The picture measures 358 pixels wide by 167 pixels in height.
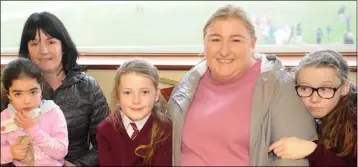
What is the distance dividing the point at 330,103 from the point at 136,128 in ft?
2.64

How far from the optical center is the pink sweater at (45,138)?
1788 millimetres

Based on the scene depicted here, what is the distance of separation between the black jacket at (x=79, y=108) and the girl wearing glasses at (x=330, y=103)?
924 millimetres

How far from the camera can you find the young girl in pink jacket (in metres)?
1.79

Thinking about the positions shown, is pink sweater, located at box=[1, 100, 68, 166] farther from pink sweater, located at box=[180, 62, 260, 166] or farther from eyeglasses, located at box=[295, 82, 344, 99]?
eyeglasses, located at box=[295, 82, 344, 99]

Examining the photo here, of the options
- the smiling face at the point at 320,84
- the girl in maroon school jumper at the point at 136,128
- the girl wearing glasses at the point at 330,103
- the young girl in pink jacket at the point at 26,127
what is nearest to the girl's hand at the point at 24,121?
the young girl in pink jacket at the point at 26,127

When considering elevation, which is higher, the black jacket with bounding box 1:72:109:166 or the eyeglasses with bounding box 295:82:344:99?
the eyeglasses with bounding box 295:82:344:99

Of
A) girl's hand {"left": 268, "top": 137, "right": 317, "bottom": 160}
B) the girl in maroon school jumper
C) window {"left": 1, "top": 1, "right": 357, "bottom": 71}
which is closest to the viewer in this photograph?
girl's hand {"left": 268, "top": 137, "right": 317, "bottom": 160}

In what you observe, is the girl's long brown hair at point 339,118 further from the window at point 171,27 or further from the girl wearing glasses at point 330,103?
the window at point 171,27

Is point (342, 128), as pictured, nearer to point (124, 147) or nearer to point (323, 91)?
point (323, 91)

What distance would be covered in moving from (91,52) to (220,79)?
125 centimetres

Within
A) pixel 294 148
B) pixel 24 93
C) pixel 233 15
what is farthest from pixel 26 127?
pixel 294 148

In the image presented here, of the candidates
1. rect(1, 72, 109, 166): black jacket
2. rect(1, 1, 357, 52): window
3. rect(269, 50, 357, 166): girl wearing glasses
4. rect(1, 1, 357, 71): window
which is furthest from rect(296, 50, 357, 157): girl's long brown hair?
rect(1, 72, 109, 166): black jacket

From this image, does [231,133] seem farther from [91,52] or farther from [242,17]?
[91,52]

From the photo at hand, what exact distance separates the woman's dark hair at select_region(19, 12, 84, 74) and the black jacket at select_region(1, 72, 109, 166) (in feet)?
0.25
